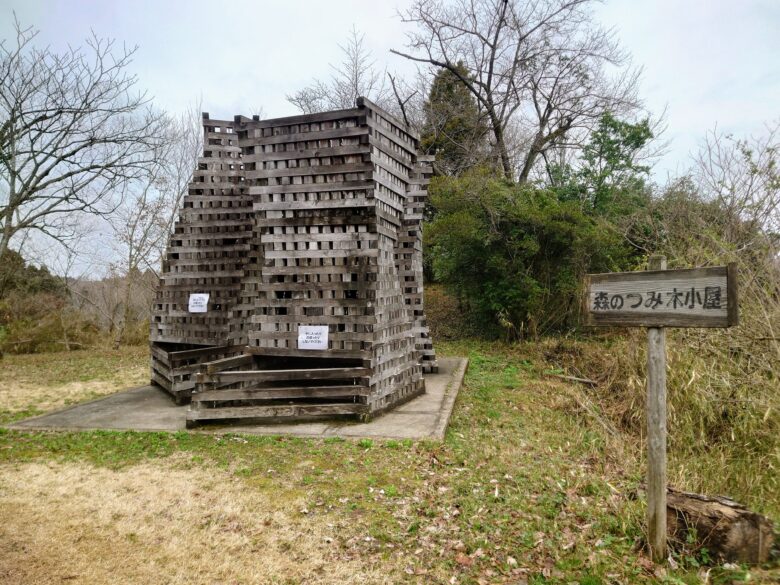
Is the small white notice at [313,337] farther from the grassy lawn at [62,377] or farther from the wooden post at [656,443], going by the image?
the grassy lawn at [62,377]

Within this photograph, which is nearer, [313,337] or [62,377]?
[313,337]

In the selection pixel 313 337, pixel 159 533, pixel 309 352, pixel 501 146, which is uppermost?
pixel 501 146

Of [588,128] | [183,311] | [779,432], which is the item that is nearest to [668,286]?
[779,432]

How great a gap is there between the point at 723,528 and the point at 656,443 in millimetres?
731

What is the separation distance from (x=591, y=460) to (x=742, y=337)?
285cm

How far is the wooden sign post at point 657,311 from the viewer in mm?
3314

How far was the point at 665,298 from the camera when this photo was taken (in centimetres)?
352

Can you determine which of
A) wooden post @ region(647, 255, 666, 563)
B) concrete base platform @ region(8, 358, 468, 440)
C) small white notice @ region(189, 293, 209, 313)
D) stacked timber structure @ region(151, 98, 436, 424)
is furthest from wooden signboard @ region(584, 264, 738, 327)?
small white notice @ region(189, 293, 209, 313)

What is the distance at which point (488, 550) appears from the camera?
3.78 meters

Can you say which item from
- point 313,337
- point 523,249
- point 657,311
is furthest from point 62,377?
point 657,311

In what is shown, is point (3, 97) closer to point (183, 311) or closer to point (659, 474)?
point (183, 311)

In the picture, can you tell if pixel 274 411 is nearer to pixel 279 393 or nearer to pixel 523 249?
pixel 279 393

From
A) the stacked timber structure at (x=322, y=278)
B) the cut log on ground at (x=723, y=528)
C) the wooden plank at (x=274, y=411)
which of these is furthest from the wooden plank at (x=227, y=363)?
the cut log on ground at (x=723, y=528)

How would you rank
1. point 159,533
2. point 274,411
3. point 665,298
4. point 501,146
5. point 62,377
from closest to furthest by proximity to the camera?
point 665,298, point 159,533, point 274,411, point 62,377, point 501,146
